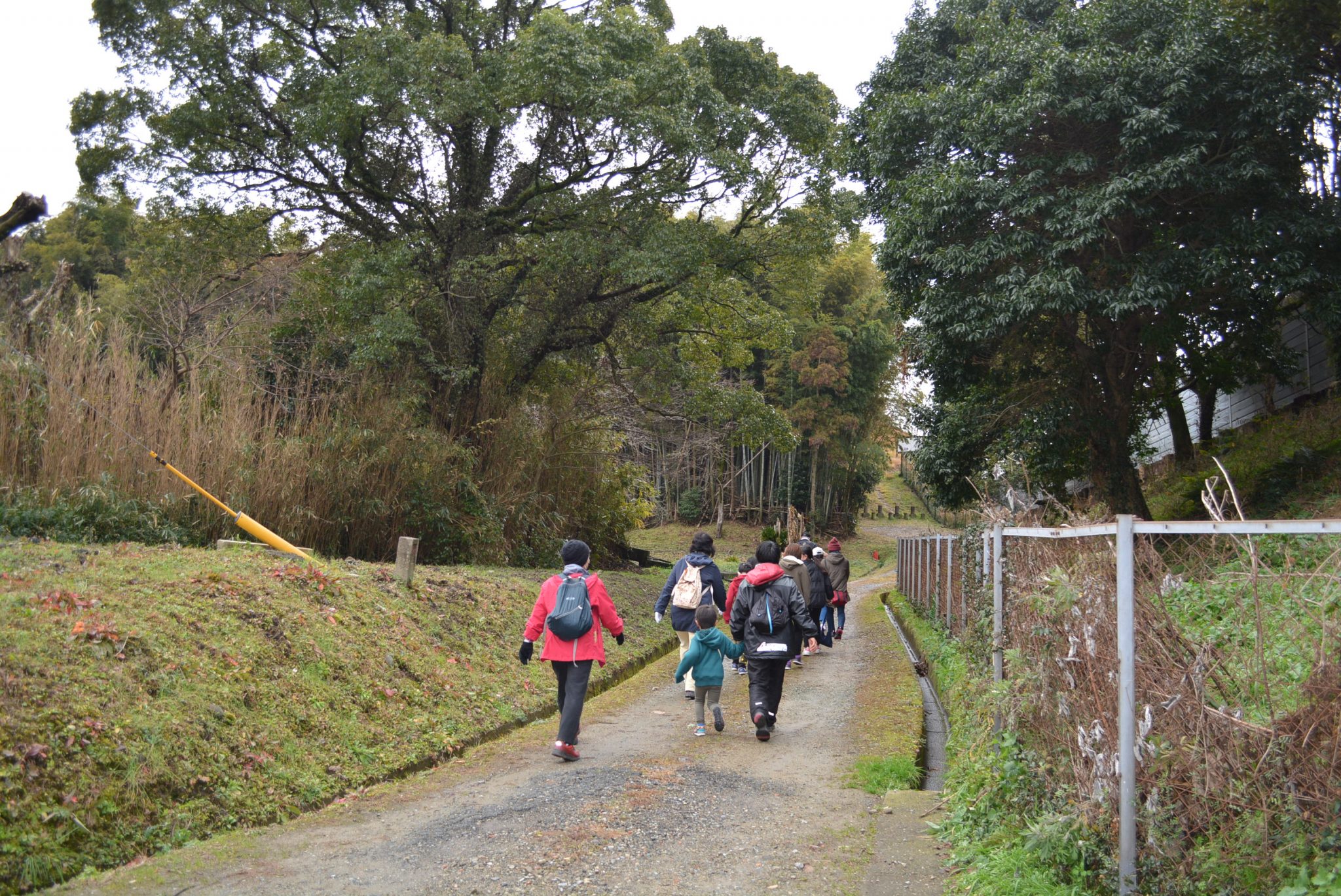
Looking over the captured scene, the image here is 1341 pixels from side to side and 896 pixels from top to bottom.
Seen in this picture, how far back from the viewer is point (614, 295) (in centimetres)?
1786

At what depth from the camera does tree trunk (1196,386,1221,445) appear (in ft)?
64.9

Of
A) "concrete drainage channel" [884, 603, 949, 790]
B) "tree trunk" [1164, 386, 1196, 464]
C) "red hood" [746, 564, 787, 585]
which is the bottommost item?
"concrete drainage channel" [884, 603, 949, 790]

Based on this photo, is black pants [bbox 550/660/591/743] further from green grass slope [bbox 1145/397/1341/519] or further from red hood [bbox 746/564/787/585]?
green grass slope [bbox 1145/397/1341/519]

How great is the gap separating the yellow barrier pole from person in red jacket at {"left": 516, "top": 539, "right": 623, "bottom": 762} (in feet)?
11.8

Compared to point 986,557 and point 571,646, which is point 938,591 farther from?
point 571,646

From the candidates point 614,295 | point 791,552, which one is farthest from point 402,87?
point 791,552

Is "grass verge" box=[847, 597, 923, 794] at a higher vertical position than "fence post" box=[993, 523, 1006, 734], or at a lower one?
lower

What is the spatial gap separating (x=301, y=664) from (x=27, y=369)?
15.1 feet

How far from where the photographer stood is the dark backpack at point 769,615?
794 cm

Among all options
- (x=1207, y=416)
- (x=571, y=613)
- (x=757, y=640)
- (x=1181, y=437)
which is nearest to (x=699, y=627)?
(x=757, y=640)

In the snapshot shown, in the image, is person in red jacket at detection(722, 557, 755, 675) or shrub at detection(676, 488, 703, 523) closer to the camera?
person in red jacket at detection(722, 557, 755, 675)

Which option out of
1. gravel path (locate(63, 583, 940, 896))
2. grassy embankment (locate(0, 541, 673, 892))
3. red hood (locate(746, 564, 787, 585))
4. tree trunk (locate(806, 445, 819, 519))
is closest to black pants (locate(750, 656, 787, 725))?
gravel path (locate(63, 583, 940, 896))

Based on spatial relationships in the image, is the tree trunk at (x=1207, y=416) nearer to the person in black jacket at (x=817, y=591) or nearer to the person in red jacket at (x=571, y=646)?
the person in black jacket at (x=817, y=591)

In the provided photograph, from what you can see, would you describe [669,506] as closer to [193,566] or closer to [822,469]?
[822,469]
